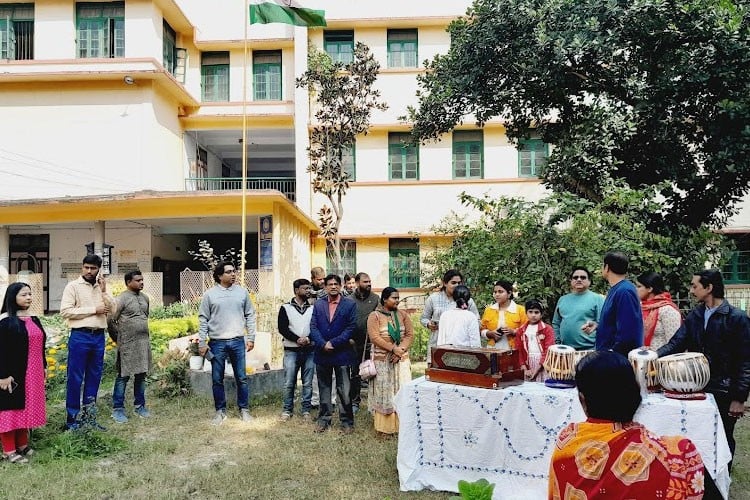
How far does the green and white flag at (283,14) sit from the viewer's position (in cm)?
1269

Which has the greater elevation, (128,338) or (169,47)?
(169,47)

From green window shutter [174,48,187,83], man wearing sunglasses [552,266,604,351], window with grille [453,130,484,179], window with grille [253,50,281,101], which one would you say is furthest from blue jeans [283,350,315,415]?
green window shutter [174,48,187,83]

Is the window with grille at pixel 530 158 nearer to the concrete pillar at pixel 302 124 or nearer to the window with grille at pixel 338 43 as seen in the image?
the window with grille at pixel 338 43

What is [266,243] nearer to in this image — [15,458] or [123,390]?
[123,390]

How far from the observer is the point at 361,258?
1791 centimetres

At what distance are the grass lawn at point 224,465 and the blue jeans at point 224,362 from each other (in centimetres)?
27

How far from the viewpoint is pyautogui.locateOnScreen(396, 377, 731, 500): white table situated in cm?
392

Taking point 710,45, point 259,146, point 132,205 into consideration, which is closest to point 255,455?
point 710,45

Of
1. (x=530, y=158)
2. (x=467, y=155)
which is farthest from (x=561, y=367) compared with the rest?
(x=530, y=158)

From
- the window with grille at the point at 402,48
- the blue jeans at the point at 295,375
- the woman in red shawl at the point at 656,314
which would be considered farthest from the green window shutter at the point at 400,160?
the woman in red shawl at the point at 656,314

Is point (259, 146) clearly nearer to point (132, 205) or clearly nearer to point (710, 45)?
point (132, 205)

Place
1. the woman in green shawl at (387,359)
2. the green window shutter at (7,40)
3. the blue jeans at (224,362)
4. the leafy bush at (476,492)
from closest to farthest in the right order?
the leafy bush at (476,492)
the woman in green shawl at (387,359)
the blue jeans at (224,362)
the green window shutter at (7,40)

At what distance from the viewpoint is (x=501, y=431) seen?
14.6 feet

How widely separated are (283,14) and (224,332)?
843 centimetres
